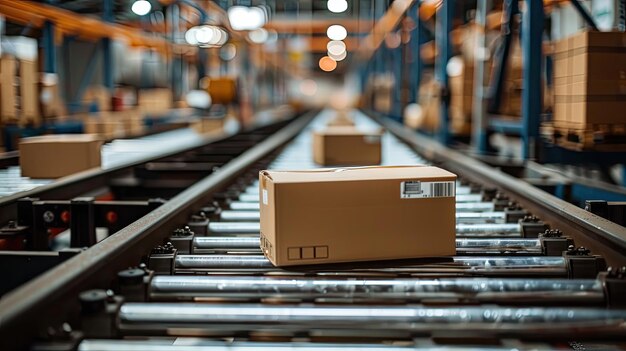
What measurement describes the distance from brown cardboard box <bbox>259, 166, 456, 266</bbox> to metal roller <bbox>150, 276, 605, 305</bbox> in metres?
0.18

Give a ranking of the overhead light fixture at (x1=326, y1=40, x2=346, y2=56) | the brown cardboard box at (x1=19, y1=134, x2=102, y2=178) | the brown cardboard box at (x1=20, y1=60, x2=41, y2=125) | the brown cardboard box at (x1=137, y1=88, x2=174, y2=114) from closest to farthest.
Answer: the brown cardboard box at (x1=19, y1=134, x2=102, y2=178)
the brown cardboard box at (x1=20, y1=60, x2=41, y2=125)
the brown cardboard box at (x1=137, y1=88, x2=174, y2=114)
the overhead light fixture at (x1=326, y1=40, x2=346, y2=56)

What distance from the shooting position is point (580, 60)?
4445mm

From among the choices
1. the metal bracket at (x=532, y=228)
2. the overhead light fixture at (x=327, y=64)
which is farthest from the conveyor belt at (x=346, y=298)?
the overhead light fixture at (x=327, y=64)

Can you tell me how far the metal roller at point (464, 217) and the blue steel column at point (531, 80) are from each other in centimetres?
194

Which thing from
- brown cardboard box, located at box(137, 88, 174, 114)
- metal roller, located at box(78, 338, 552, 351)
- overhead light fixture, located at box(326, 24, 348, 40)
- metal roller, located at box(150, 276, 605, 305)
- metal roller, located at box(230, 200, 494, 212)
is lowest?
metal roller, located at box(78, 338, 552, 351)

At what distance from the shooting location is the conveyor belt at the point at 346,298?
1658mm

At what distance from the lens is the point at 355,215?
2105 millimetres

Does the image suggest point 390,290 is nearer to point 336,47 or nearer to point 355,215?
point 355,215

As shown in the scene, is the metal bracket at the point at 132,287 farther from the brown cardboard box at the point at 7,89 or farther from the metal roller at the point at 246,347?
the brown cardboard box at the point at 7,89

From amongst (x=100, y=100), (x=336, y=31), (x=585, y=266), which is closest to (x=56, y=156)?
(x=585, y=266)

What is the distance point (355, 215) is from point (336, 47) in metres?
27.1

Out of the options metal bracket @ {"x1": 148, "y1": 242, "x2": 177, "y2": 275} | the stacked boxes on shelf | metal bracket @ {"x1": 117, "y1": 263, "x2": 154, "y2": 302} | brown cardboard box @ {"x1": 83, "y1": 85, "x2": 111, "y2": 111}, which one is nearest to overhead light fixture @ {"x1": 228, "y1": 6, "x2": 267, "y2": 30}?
brown cardboard box @ {"x1": 83, "y1": 85, "x2": 111, "y2": 111}

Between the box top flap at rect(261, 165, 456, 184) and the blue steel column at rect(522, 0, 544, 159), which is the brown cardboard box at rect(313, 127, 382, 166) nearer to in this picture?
the blue steel column at rect(522, 0, 544, 159)

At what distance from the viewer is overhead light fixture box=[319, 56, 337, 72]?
41.8 metres
